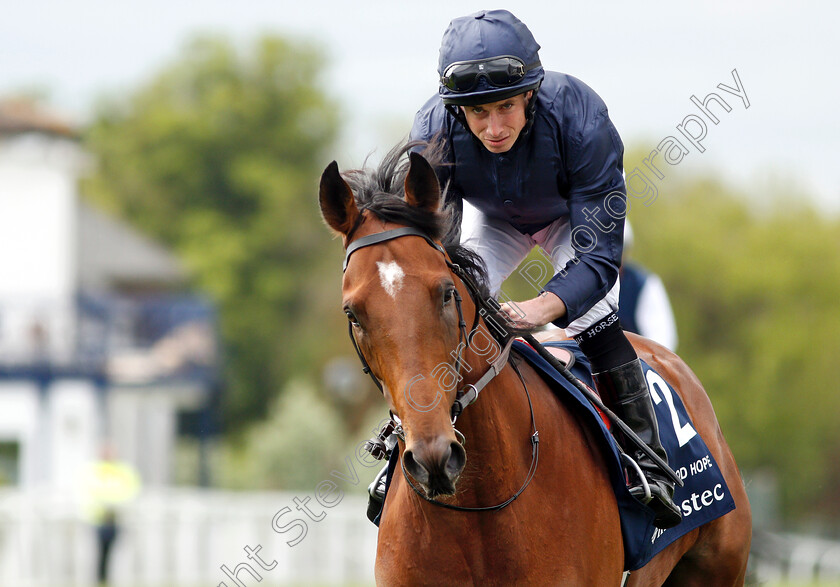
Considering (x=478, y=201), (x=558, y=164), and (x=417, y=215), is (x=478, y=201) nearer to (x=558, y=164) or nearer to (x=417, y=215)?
(x=558, y=164)

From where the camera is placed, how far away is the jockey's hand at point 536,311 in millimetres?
3787

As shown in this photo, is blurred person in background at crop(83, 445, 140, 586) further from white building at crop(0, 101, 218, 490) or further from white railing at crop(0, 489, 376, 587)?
white building at crop(0, 101, 218, 490)

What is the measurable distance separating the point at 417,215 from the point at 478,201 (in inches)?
35.5

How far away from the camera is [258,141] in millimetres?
46781

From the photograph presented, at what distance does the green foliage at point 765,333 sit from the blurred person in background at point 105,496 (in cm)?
2365

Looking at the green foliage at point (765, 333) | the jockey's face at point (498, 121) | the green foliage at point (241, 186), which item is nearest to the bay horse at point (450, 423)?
the jockey's face at point (498, 121)

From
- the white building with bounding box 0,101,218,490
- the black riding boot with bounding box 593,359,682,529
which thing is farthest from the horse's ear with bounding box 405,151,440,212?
the white building with bounding box 0,101,218,490

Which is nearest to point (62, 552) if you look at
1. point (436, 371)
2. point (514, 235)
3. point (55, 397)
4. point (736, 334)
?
point (55, 397)

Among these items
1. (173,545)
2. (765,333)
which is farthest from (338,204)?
(765,333)

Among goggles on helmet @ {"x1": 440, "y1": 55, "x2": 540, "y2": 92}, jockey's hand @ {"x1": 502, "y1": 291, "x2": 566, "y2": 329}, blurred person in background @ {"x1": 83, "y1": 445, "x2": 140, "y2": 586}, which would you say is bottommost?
blurred person in background @ {"x1": 83, "y1": 445, "x2": 140, "y2": 586}

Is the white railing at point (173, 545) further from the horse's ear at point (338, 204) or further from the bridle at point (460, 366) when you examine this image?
the horse's ear at point (338, 204)

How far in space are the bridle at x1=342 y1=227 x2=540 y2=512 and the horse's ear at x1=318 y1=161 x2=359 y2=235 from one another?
0.10 metres

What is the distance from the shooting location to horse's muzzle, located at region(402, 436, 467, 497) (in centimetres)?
310

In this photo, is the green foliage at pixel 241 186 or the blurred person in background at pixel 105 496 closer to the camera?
the blurred person in background at pixel 105 496
